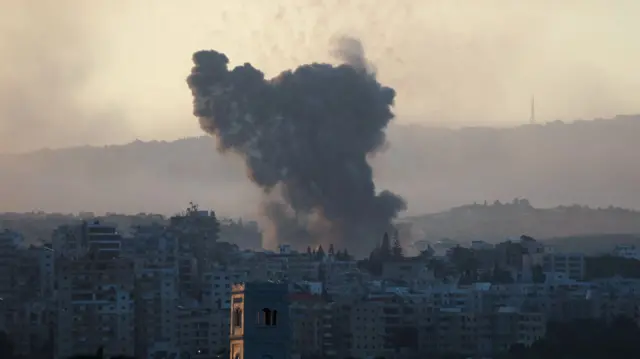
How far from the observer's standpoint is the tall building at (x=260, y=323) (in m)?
46.9

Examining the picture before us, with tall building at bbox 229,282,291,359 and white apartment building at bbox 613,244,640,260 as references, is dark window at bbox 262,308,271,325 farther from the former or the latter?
white apartment building at bbox 613,244,640,260

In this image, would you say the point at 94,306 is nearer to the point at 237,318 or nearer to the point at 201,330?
the point at 201,330

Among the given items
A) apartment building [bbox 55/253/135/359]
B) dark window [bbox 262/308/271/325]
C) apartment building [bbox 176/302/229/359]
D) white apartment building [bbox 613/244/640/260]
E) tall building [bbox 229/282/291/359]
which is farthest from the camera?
white apartment building [bbox 613/244/640/260]

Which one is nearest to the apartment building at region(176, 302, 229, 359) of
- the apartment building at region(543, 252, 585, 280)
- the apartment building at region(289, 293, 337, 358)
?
the apartment building at region(289, 293, 337, 358)

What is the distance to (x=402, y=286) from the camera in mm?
167250

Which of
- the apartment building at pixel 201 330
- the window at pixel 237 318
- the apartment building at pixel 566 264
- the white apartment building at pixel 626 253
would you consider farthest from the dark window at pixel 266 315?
the white apartment building at pixel 626 253

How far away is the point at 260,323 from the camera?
47.3 meters

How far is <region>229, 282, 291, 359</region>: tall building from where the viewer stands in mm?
46875

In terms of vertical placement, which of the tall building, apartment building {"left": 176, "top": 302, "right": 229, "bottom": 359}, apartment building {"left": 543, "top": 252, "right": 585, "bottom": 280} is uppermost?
apartment building {"left": 543, "top": 252, "right": 585, "bottom": 280}

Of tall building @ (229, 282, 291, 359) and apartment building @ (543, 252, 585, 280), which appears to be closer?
tall building @ (229, 282, 291, 359)

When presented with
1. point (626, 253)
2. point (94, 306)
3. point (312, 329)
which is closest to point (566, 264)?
point (626, 253)

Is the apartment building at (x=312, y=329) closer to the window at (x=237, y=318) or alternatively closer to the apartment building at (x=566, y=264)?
the apartment building at (x=566, y=264)

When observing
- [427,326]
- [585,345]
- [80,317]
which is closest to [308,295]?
[427,326]

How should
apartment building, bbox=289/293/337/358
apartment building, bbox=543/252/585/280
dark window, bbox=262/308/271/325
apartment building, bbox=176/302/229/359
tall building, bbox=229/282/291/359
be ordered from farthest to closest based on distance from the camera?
1. apartment building, bbox=543/252/585/280
2. apartment building, bbox=289/293/337/358
3. apartment building, bbox=176/302/229/359
4. dark window, bbox=262/308/271/325
5. tall building, bbox=229/282/291/359
